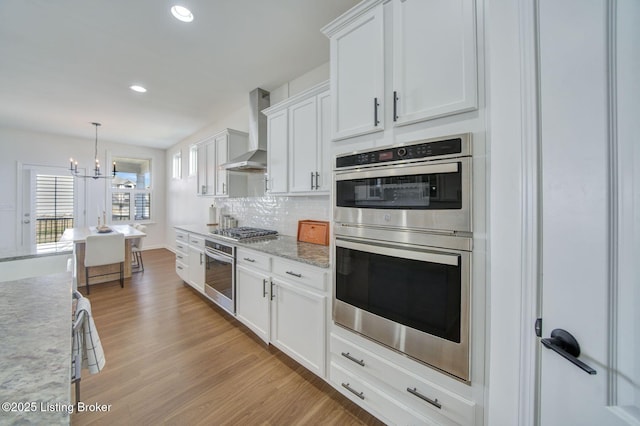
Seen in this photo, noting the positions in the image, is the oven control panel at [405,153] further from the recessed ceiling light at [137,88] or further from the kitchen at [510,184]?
the recessed ceiling light at [137,88]

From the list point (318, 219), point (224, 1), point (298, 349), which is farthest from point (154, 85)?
point (298, 349)

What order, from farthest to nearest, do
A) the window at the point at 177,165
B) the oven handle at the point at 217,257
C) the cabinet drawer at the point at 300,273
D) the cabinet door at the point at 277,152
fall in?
1. the window at the point at 177,165
2. the oven handle at the point at 217,257
3. the cabinet door at the point at 277,152
4. the cabinet drawer at the point at 300,273

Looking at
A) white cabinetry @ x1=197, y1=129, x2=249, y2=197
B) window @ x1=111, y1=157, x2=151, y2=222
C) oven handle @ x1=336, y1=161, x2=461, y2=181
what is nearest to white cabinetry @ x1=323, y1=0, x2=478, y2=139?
oven handle @ x1=336, y1=161, x2=461, y2=181

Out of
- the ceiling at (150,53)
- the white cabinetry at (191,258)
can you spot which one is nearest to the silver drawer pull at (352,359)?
the white cabinetry at (191,258)

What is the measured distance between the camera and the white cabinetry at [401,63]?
108cm

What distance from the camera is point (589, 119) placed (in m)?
0.59

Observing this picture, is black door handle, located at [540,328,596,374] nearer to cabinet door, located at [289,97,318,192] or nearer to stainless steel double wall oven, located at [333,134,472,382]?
stainless steel double wall oven, located at [333,134,472,382]

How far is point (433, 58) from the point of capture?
3.82ft

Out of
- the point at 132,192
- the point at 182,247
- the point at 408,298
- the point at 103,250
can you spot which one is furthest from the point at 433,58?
the point at 132,192

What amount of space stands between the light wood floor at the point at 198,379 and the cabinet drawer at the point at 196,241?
83cm

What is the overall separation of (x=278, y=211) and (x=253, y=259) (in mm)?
1005

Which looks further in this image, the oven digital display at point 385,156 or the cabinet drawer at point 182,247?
the cabinet drawer at point 182,247

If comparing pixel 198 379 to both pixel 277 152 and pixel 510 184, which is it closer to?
pixel 277 152

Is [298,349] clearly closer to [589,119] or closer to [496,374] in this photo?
[496,374]
